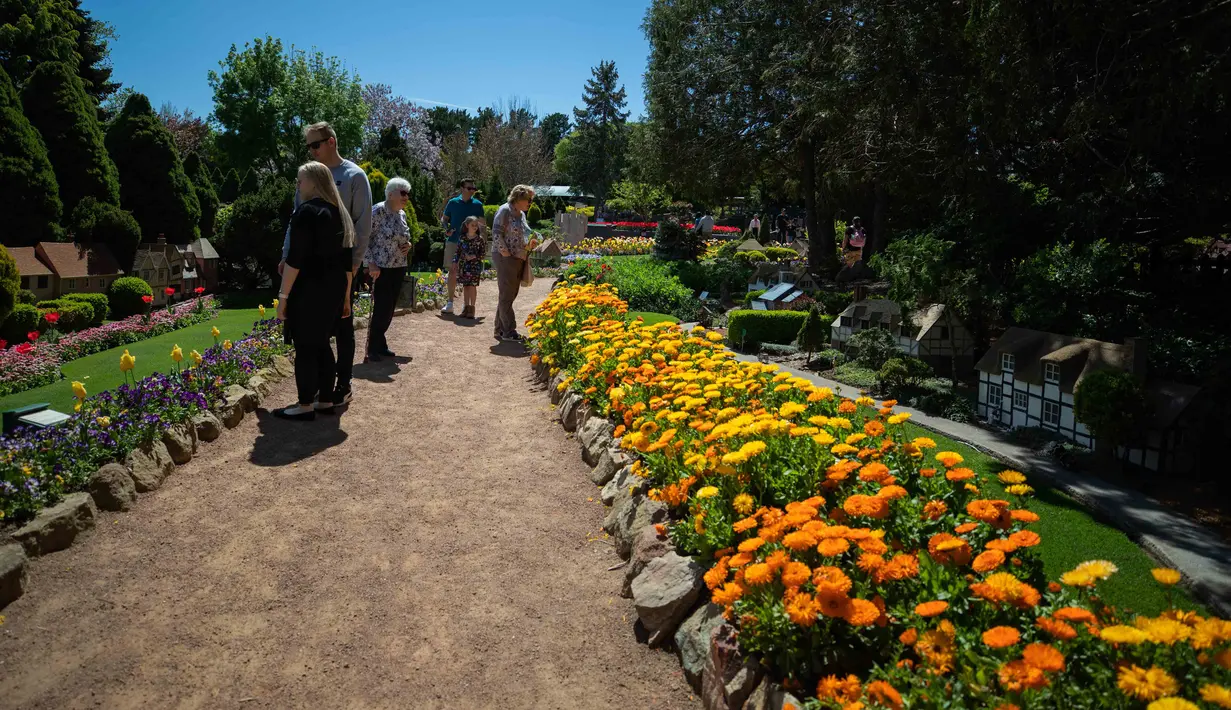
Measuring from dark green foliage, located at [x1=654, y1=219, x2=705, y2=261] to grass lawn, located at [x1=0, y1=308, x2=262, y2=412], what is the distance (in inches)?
443

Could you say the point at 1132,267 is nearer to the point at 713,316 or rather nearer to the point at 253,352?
the point at 713,316

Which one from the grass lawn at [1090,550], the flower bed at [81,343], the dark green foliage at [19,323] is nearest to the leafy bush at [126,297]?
the flower bed at [81,343]

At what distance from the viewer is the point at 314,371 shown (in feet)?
22.1

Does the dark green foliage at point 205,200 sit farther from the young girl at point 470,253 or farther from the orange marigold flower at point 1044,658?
the orange marigold flower at point 1044,658

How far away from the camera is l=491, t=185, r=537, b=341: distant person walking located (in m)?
10.7

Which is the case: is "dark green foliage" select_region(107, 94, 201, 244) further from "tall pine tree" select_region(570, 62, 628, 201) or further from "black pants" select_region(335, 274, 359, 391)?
"tall pine tree" select_region(570, 62, 628, 201)

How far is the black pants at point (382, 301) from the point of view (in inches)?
355

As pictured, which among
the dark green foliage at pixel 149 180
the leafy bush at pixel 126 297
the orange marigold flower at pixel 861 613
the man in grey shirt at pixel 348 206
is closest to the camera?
the orange marigold flower at pixel 861 613

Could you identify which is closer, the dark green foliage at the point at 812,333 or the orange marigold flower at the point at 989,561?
the orange marigold flower at the point at 989,561

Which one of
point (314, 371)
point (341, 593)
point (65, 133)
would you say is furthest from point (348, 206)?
point (65, 133)

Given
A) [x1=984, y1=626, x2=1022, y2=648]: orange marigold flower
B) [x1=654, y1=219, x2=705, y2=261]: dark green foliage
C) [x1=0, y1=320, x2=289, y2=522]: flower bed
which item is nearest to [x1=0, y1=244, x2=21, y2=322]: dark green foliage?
[x1=0, y1=320, x2=289, y2=522]: flower bed

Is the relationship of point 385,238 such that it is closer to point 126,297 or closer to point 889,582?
point 126,297

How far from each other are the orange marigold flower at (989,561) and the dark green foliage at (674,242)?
766 inches

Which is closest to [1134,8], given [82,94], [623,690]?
[623,690]
